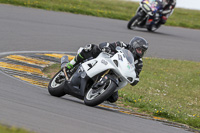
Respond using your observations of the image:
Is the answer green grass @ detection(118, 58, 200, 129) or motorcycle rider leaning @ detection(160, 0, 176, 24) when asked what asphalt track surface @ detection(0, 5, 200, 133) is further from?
green grass @ detection(118, 58, 200, 129)

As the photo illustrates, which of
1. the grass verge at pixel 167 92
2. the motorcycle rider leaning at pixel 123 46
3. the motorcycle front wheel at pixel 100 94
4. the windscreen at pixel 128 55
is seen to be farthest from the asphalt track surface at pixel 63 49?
the grass verge at pixel 167 92

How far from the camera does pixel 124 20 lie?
74.6ft

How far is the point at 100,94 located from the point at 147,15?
41.5ft

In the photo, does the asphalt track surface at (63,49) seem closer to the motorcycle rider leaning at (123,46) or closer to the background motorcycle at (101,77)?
the background motorcycle at (101,77)

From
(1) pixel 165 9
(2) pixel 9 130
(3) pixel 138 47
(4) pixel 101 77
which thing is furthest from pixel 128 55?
(1) pixel 165 9

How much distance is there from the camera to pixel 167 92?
37.6ft

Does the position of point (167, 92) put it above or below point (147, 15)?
above

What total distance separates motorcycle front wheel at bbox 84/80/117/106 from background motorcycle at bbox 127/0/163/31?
11907 mm

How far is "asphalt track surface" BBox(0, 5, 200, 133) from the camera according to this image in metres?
5.37

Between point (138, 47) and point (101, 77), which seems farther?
point (138, 47)

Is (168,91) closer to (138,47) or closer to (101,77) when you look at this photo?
(138,47)

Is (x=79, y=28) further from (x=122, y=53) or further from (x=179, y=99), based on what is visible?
(x=122, y=53)

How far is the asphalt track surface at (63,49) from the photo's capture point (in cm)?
537

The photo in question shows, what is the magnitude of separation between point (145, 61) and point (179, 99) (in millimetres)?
3673
